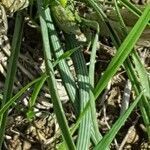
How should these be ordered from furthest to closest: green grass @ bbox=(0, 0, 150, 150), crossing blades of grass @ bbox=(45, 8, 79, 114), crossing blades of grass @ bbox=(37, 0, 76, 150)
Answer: crossing blades of grass @ bbox=(45, 8, 79, 114)
green grass @ bbox=(0, 0, 150, 150)
crossing blades of grass @ bbox=(37, 0, 76, 150)

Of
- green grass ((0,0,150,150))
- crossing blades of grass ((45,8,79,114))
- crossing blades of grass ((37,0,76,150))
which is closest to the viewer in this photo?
crossing blades of grass ((37,0,76,150))

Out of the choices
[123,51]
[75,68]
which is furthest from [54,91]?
[75,68]

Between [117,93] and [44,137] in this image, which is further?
[117,93]

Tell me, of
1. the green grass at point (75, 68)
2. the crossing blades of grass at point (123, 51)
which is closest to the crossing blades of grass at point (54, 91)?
the green grass at point (75, 68)

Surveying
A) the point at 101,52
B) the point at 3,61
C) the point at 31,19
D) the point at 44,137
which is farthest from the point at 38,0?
the point at 44,137

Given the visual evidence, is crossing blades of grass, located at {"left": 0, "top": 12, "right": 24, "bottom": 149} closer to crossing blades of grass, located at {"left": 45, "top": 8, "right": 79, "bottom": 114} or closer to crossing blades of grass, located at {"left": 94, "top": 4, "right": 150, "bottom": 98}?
crossing blades of grass, located at {"left": 45, "top": 8, "right": 79, "bottom": 114}

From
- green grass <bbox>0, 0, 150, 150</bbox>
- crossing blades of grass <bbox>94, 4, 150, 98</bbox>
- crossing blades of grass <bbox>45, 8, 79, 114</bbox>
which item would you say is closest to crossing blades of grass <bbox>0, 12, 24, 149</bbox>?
green grass <bbox>0, 0, 150, 150</bbox>

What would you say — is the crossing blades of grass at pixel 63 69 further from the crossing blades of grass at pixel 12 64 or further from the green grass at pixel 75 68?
the crossing blades of grass at pixel 12 64


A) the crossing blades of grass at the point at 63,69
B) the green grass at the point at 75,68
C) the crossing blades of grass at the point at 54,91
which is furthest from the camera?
the crossing blades of grass at the point at 63,69

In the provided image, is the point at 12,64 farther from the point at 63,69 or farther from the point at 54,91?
the point at 54,91

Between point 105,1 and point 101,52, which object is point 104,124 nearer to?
point 101,52

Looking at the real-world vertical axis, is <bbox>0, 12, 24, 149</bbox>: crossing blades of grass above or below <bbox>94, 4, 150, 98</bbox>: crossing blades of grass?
below
